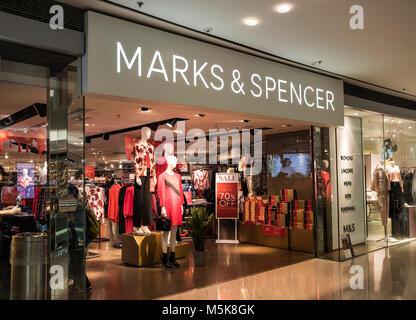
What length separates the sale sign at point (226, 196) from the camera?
8875 mm

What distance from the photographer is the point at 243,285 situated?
5.01 meters

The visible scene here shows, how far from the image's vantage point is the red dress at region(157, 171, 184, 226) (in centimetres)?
607

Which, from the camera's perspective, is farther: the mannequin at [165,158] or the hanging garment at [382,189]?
the hanging garment at [382,189]

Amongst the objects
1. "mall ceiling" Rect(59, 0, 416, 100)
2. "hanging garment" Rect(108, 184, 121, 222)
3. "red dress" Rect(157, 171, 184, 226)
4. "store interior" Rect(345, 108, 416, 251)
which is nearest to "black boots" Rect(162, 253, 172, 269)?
"red dress" Rect(157, 171, 184, 226)

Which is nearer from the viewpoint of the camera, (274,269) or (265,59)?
(265,59)

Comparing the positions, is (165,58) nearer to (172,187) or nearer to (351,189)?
(172,187)

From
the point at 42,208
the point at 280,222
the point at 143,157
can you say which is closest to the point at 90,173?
the point at 143,157

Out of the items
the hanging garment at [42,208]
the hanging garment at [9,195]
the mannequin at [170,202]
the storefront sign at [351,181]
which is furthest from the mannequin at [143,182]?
the storefront sign at [351,181]

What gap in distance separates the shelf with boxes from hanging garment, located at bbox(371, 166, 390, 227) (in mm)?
1511

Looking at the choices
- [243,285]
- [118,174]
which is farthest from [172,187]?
[118,174]

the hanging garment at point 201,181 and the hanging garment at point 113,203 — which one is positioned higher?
the hanging garment at point 201,181

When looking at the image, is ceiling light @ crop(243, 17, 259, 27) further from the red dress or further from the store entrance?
the red dress

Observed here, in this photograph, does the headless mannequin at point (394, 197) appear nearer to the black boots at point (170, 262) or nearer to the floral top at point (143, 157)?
the black boots at point (170, 262)

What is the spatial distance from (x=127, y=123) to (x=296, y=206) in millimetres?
3797
